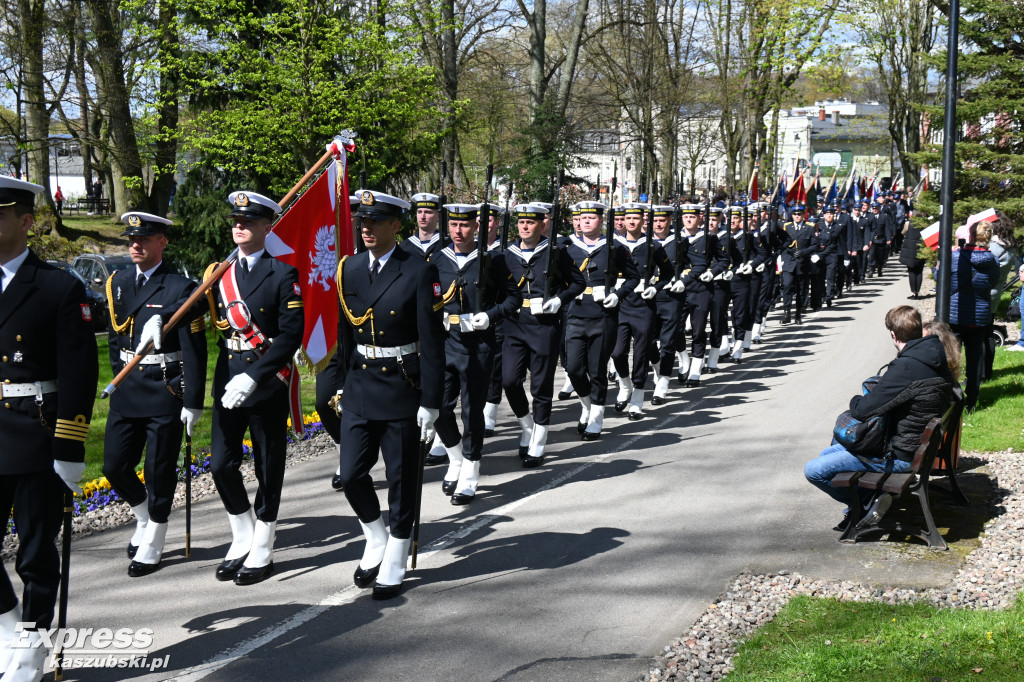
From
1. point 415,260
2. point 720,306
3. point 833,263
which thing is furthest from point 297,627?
point 833,263

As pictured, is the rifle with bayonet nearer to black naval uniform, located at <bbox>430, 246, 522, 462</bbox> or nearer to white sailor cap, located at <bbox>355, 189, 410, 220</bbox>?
black naval uniform, located at <bbox>430, 246, 522, 462</bbox>

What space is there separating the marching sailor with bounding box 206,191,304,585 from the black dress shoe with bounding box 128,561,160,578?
49 centimetres

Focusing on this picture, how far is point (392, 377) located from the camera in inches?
247

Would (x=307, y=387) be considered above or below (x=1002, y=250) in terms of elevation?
below

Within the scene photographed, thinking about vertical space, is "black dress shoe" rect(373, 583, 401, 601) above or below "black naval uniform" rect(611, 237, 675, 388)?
below

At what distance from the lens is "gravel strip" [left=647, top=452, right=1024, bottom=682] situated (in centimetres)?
520

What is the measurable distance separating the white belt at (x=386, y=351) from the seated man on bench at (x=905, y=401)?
9.83 feet

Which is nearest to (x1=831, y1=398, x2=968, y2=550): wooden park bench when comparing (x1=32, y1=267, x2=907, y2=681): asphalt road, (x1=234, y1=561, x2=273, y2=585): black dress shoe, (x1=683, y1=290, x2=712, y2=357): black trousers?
(x1=32, y1=267, x2=907, y2=681): asphalt road

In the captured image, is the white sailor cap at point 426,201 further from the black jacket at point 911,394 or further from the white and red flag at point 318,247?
the black jacket at point 911,394

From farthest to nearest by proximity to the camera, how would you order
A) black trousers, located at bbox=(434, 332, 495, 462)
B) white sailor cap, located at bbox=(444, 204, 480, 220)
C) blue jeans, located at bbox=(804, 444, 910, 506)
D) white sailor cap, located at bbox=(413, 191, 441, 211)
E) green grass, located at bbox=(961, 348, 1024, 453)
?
white sailor cap, located at bbox=(413, 191, 441, 211), green grass, located at bbox=(961, 348, 1024, 453), white sailor cap, located at bbox=(444, 204, 480, 220), black trousers, located at bbox=(434, 332, 495, 462), blue jeans, located at bbox=(804, 444, 910, 506)

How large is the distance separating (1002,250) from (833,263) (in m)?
13.0

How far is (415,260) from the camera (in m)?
6.39

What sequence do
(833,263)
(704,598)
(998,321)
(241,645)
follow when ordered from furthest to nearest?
(833,263) < (998,321) < (704,598) < (241,645)

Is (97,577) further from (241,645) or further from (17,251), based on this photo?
(17,251)
